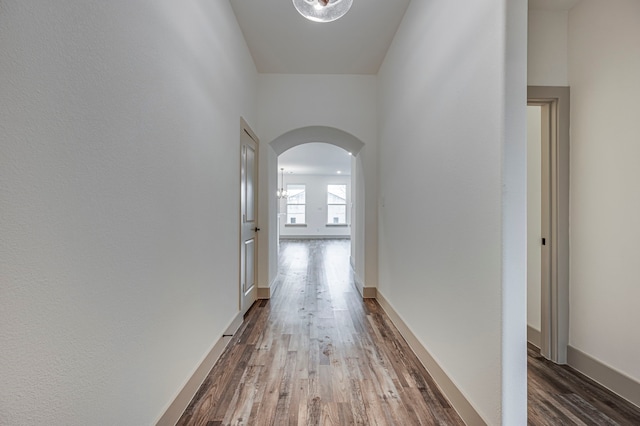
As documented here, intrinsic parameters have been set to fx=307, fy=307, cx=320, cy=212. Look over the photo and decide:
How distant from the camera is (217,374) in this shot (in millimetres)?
2117

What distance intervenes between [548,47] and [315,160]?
7601 millimetres

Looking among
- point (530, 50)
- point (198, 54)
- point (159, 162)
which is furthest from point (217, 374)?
point (530, 50)

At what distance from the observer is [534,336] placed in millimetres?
2590

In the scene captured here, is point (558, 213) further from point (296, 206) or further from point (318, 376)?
point (296, 206)

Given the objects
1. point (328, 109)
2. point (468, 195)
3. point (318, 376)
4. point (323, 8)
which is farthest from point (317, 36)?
point (318, 376)

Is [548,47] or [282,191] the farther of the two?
[282,191]

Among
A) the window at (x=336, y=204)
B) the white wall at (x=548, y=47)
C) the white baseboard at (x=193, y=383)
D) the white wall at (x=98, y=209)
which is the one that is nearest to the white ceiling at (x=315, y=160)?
the window at (x=336, y=204)

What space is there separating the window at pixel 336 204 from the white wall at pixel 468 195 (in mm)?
10348

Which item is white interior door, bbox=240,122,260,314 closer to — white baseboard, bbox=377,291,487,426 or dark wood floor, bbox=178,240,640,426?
dark wood floor, bbox=178,240,640,426

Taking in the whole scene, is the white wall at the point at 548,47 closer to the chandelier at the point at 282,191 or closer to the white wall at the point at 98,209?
the white wall at the point at 98,209

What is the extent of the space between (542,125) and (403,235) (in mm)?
1393

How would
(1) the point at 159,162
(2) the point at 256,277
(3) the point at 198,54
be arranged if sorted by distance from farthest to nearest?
(2) the point at 256,277 < (3) the point at 198,54 < (1) the point at 159,162

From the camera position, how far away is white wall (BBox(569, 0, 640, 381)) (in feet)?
6.17

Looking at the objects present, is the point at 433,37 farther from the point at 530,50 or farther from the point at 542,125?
the point at 542,125
